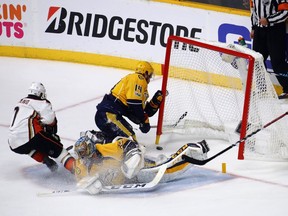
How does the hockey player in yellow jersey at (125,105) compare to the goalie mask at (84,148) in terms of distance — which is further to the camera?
the hockey player in yellow jersey at (125,105)

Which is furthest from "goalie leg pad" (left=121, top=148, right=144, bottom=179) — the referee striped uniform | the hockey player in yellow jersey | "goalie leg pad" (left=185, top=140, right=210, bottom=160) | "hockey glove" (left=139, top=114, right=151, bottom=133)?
the referee striped uniform

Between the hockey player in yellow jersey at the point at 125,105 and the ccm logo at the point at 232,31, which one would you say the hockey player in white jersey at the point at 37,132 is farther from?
the ccm logo at the point at 232,31

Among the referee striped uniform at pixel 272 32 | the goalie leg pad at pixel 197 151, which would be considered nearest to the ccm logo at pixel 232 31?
the referee striped uniform at pixel 272 32

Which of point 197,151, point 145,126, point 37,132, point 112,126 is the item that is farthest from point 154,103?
point 37,132

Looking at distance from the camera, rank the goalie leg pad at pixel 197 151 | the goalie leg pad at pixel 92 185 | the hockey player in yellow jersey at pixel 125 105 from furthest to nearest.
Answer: the hockey player in yellow jersey at pixel 125 105 → the goalie leg pad at pixel 197 151 → the goalie leg pad at pixel 92 185

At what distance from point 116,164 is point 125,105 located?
2.46 ft

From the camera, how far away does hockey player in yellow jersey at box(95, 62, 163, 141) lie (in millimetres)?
5723

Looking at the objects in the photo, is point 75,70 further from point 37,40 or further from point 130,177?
point 130,177

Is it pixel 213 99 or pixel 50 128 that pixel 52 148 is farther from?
pixel 213 99

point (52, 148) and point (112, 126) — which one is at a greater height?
point (112, 126)

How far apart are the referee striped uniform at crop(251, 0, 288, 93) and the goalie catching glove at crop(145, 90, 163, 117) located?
135 centimetres

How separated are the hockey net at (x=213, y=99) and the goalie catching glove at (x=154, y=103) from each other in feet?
0.32

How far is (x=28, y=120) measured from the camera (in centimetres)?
532

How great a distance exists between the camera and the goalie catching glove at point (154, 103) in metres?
5.98
